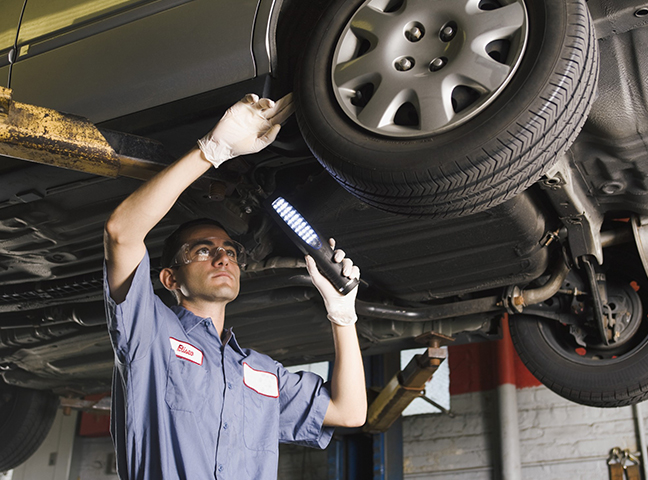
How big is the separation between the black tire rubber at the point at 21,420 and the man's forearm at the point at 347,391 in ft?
10.3

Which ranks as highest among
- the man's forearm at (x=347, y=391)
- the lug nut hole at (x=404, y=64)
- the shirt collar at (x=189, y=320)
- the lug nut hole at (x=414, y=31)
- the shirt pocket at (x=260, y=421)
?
the lug nut hole at (x=414, y=31)

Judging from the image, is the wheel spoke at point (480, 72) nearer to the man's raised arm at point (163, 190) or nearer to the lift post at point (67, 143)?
the man's raised arm at point (163, 190)

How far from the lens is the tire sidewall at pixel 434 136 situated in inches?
56.6

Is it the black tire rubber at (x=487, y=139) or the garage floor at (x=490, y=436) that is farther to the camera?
the garage floor at (x=490, y=436)

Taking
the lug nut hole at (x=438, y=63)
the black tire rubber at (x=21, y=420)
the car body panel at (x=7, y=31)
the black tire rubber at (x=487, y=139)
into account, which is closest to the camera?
the black tire rubber at (x=487, y=139)

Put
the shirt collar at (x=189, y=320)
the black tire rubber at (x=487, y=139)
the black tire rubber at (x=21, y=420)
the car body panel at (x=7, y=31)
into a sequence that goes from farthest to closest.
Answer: the black tire rubber at (x=21, y=420) < the car body panel at (x=7, y=31) < the shirt collar at (x=189, y=320) < the black tire rubber at (x=487, y=139)

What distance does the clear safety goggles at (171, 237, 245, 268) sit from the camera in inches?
77.1

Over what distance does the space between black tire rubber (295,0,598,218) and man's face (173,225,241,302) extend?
50cm

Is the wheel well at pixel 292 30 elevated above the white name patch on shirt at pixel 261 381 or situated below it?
above

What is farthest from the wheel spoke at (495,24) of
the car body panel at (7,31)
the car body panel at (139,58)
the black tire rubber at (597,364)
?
the car body panel at (7,31)

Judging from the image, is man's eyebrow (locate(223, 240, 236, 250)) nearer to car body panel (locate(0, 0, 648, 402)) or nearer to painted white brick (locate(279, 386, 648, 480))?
car body panel (locate(0, 0, 648, 402))

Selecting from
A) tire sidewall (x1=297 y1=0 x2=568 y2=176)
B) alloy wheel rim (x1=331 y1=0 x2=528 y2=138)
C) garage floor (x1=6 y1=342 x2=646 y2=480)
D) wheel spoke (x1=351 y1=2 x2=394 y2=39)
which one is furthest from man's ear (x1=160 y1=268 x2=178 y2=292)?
garage floor (x1=6 y1=342 x2=646 y2=480)

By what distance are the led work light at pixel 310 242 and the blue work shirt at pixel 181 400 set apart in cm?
35

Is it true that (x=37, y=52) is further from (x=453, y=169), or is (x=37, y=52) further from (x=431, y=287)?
(x=431, y=287)
